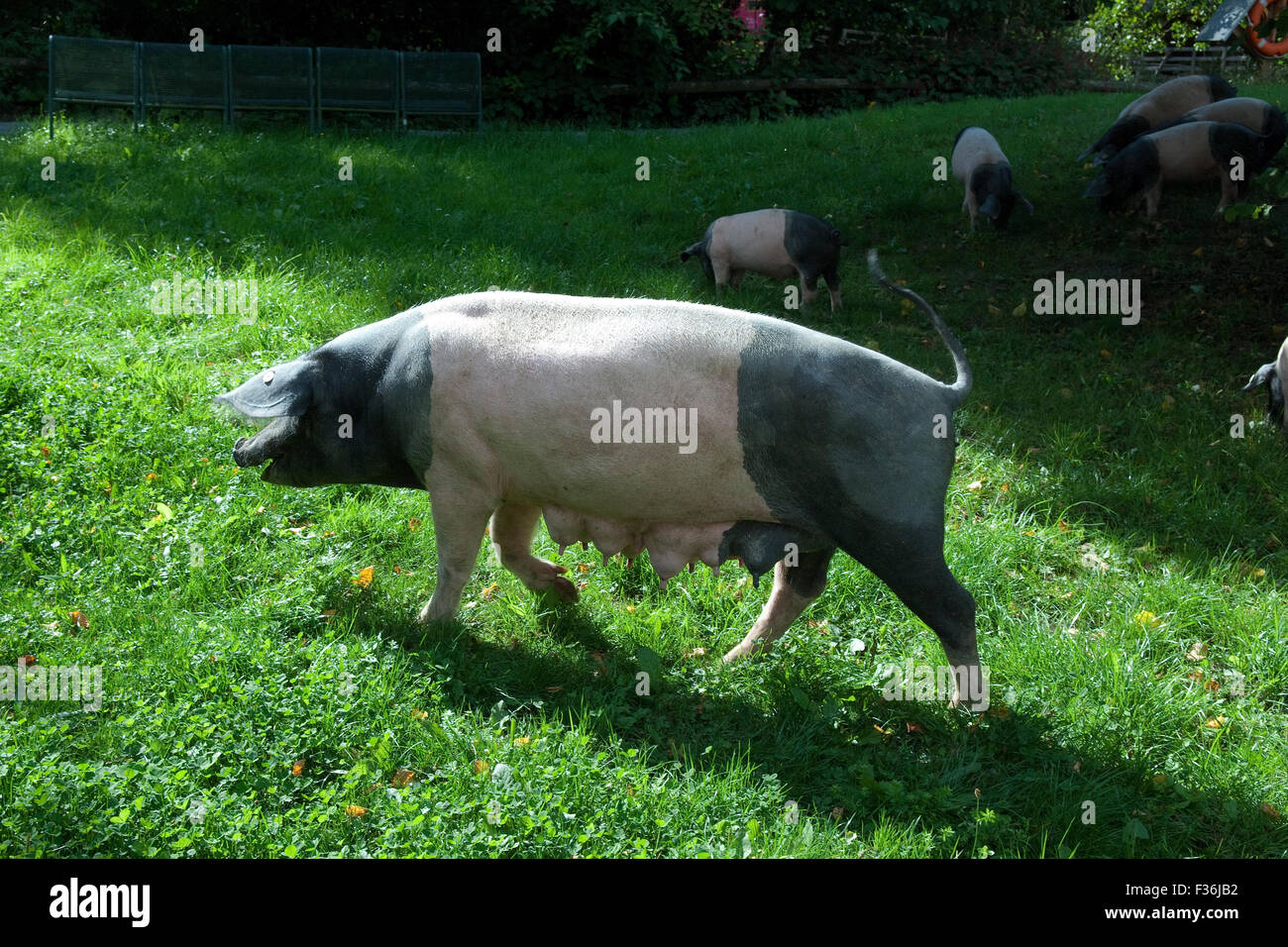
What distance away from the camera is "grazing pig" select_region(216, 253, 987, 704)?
13.1 feet

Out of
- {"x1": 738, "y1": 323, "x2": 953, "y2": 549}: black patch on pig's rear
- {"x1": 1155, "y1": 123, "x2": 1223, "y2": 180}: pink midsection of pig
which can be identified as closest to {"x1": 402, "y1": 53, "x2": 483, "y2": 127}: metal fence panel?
{"x1": 1155, "y1": 123, "x2": 1223, "y2": 180}: pink midsection of pig

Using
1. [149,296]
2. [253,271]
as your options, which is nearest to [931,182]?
[253,271]

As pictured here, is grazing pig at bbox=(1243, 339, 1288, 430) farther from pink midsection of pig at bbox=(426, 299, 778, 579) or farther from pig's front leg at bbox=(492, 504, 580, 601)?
pig's front leg at bbox=(492, 504, 580, 601)

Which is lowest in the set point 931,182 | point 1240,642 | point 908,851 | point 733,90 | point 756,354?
point 908,851

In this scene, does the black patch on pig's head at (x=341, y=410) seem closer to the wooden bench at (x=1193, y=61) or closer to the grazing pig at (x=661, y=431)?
the grazing pig at (x=661, y=431)

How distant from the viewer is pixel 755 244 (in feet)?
29.3

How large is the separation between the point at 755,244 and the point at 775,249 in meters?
0.18

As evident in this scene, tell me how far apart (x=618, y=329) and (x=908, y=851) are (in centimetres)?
216

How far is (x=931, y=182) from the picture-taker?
38.9ft

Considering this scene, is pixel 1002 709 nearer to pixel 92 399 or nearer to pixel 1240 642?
pixel 1240 642

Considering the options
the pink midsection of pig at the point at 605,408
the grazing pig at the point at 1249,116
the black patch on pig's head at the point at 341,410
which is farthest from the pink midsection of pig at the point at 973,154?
the black patch on pig's head at the point at 341,410

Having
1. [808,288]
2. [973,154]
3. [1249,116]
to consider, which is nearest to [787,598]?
[808,288]

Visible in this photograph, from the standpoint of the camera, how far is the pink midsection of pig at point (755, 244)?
8.88 m

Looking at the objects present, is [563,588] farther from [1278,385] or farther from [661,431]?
[1278,385]
